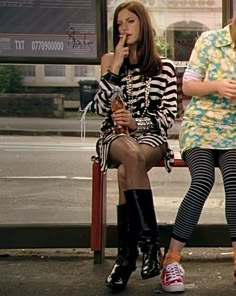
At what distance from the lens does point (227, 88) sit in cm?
373

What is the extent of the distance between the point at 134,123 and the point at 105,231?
78cm

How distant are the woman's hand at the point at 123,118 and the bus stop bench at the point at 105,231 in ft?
1.03

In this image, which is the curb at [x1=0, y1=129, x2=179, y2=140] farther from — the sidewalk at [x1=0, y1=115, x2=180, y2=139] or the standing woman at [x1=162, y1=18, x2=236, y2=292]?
the standing woman at [x1=162, y1=18, x2=236, y2=292]

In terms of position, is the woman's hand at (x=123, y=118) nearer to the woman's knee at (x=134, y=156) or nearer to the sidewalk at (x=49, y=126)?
the woman's knee at (x=134, y=156)

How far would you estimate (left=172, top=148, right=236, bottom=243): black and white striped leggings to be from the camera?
377 centimetres

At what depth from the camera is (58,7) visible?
15.1 ft

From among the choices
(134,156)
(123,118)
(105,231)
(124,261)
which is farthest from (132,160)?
(105,231)

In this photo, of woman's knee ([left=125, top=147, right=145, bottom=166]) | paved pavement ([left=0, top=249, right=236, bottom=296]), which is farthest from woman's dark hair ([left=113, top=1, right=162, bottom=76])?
paved pavement ([left=0, top=249, right=236, bottom=296])

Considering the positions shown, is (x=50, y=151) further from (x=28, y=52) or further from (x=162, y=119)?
(x=162, y=119)

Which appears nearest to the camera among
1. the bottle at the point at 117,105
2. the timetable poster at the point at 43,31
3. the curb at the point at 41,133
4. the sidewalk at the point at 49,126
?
the bottle at the point at 117,105

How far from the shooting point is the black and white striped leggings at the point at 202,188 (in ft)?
12.4

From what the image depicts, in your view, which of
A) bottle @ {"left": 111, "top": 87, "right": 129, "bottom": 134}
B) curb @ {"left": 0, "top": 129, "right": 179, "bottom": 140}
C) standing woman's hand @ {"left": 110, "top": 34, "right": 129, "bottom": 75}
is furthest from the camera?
curb @ {"left": 0, "top": 129, "right": 179, "bottom": 140}

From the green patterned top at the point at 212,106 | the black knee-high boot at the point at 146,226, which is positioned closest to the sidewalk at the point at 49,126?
the green patterned top at the point at 212,106

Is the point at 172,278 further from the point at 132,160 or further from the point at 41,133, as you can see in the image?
the point at 41,133
